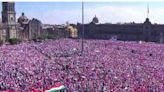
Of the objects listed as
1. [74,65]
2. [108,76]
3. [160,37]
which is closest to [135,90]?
[108,76]

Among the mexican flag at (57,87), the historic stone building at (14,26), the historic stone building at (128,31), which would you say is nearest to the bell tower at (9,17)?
the historic stone building at (14,26)

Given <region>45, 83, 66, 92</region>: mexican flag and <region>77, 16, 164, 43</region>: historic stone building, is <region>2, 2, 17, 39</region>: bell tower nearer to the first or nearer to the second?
<region>77, 16, 164, 43</region>: historic stone building

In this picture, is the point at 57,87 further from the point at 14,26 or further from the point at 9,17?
the point at 9,17

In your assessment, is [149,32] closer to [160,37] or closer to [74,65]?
[160,37]

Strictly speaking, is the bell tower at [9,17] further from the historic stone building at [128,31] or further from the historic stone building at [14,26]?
the historic stone building at [128,31]

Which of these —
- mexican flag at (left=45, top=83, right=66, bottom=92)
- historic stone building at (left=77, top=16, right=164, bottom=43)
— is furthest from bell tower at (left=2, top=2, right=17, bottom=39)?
mexican flag at (left=45, top=83, right=66, bottom=92)

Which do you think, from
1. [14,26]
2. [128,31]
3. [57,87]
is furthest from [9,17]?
[57,87]

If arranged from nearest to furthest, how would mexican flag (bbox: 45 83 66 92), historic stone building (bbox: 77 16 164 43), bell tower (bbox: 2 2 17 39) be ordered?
mexican flag (bbox: 45 83 66 92) → historic stone building (bbox: 77 16 164 43) → bell tower (bbox: 2 2 17 39)

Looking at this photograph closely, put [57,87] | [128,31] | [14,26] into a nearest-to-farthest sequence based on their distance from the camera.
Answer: [57,87]
[128,31]
[14,26]
